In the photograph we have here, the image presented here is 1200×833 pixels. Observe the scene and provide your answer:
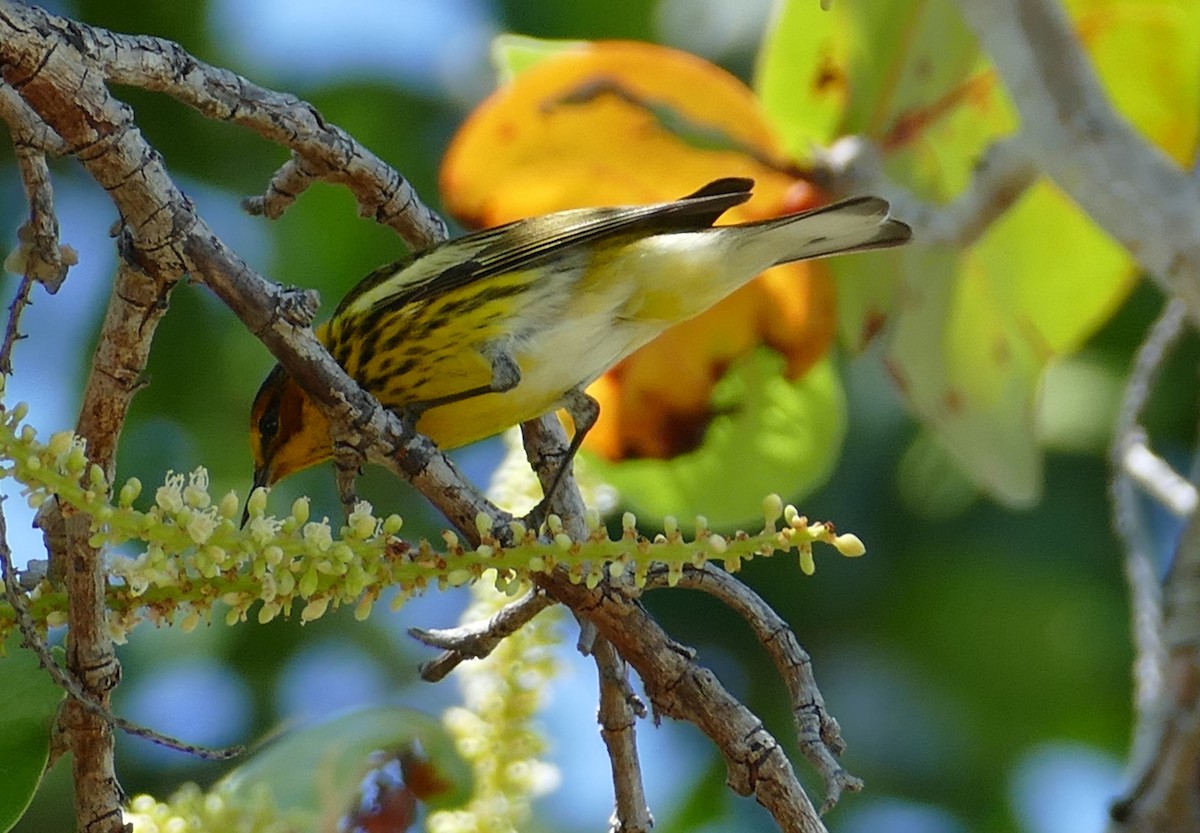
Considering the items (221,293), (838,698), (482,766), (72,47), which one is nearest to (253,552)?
(221,293)

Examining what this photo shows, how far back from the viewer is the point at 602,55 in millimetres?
1728

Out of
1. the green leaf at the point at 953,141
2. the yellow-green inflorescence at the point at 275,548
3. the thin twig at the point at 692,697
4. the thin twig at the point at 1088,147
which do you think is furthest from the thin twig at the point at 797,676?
the green leaf at the point at 953,141

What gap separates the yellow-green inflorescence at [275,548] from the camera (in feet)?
2.47

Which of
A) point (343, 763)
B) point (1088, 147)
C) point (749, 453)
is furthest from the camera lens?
point (749, 453)

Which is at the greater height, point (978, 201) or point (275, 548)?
point (978, 201)

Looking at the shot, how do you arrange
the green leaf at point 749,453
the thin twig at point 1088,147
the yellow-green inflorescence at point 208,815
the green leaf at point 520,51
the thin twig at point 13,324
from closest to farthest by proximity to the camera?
1. the thin twig at point 13,324
2. the yellow-green inflorescence at point 208,815
3. the thin twig at point 1088,147
4. the green leaf at point 749,453
5. the green leaf at point 520,51

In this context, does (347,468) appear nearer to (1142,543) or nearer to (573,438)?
(573,438)

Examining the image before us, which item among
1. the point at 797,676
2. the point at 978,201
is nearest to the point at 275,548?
the point at 797,676

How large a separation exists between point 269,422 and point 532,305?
11.7 inches

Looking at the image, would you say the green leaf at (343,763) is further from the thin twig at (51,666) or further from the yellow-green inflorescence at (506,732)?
the thin twig at (51,666)

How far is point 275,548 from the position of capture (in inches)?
30.5

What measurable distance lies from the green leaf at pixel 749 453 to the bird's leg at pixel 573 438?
134mm

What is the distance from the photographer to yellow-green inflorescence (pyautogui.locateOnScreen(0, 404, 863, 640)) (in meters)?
0.75

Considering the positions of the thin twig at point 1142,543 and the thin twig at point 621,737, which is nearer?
the thin twig at point 621,737
